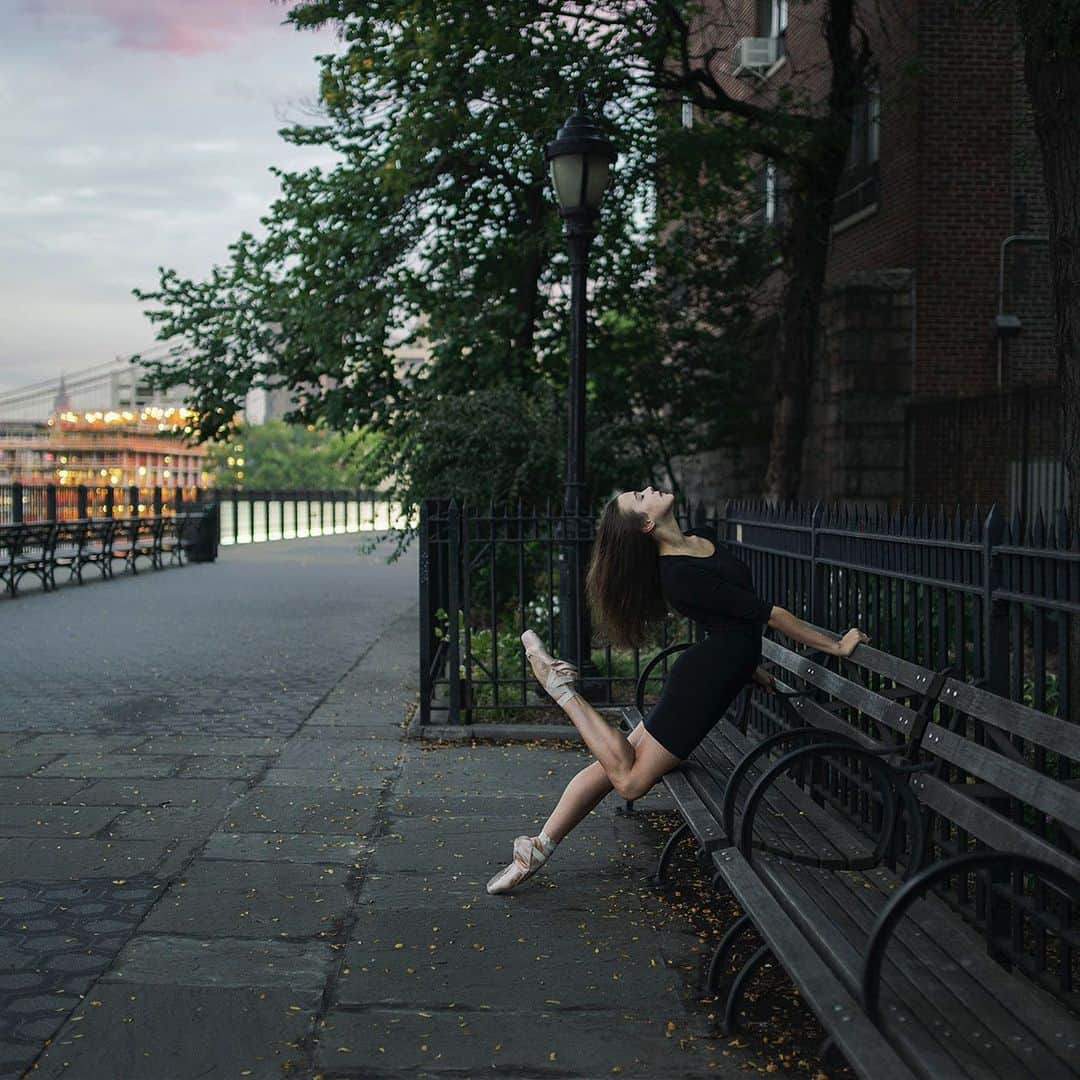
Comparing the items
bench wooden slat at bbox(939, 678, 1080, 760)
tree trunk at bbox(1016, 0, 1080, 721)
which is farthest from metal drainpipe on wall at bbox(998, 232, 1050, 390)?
bench wooden slat at bbox(939, 678, 1080, 760)

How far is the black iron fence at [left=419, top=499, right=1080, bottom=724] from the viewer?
4.39m

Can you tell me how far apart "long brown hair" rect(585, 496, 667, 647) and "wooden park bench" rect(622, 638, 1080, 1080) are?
0.63 meters

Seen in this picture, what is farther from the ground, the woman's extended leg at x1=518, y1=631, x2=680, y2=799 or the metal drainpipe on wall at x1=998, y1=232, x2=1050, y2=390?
the metal drainpipe on wall at x1=998, y1=232, x2=1050, y2=390

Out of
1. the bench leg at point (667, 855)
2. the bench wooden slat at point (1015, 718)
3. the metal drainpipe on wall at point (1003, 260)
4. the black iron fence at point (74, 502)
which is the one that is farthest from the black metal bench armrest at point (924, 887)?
the black iron fence at point (74, 502)

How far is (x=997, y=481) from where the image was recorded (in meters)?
17.1

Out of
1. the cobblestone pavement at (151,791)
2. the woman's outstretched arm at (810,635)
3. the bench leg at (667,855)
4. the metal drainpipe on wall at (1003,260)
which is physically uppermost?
the metal drainpipe on wall at (1003,260)

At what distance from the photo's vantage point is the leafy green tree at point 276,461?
454 feet

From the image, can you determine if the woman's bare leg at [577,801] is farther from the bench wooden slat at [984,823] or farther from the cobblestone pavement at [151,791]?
the bench wooden slat at [984,823]

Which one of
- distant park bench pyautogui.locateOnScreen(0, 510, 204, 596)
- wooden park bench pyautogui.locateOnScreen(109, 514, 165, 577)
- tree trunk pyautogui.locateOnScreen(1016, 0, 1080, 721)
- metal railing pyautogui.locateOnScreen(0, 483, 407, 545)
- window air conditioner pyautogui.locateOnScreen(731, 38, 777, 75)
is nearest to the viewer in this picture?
tree trunk pyautogui.locateOnScreen(1016, 0, 1080, 721)

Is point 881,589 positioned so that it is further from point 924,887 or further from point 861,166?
point 861,166

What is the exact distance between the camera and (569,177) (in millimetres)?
9352

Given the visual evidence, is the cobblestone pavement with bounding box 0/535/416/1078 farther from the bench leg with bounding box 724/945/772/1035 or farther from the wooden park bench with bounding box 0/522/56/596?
the wooden park bench with bounding box 0/522/56/596

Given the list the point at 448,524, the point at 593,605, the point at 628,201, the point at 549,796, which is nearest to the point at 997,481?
the point at 628,201

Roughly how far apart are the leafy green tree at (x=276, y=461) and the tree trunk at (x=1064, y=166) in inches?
4756
